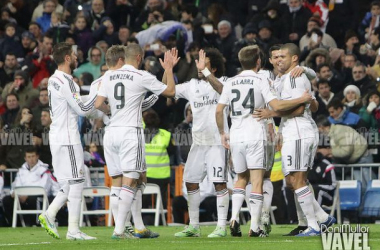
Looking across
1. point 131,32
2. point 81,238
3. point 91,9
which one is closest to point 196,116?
point 81,238

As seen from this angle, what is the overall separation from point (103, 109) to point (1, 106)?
10.4 m

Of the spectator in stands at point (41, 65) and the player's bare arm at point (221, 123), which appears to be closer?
the player's bare arm at point (221, 123)

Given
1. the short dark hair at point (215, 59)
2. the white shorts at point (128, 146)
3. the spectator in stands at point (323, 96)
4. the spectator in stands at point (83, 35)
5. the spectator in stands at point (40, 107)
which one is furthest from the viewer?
the spectator in stands at point (83, 35)

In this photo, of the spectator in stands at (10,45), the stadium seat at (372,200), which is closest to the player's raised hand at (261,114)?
the stadium seat at (372,200)

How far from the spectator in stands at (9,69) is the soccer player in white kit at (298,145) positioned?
40.8 feet

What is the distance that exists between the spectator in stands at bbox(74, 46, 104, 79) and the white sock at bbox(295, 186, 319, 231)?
1092cm

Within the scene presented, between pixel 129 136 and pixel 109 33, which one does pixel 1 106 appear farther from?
pixel 129 136

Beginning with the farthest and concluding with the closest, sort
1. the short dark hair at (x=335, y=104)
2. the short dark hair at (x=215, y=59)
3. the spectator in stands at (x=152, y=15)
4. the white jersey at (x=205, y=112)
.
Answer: the spectator in stands at (x=152, y=15), the short dark hair at (x=335, y=104), the white jersey at (x=205, y=112), the short dark hair at (x=215, y=59)

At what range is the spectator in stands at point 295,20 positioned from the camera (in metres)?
25.5

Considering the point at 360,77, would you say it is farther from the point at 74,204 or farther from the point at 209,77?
the point at 74,204

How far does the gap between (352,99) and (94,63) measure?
6.59 meters

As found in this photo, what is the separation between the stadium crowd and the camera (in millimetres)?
21188

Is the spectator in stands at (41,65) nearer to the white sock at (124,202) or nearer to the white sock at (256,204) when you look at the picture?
the white sock at (124,202)

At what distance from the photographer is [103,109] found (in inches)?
590
